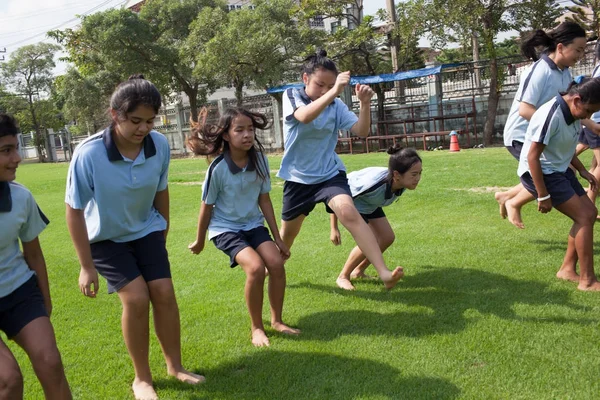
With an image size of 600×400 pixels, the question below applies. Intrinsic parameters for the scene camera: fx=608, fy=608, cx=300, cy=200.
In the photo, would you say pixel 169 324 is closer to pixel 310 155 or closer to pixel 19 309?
pixel 19 309

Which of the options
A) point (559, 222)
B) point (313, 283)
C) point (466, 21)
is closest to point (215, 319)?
point (313, 283)

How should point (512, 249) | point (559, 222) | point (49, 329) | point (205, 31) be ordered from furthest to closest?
point (205, 31) → point (559, 222) → point (512, 249) → point (49, 329)

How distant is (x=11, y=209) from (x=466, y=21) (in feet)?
59.4

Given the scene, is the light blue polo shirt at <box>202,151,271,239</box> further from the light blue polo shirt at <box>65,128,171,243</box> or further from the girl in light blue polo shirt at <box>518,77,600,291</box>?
the girl in light blue polo shirt at <box>518,77,600,291</box>

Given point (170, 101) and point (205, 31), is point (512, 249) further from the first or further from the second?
point (170, 101)

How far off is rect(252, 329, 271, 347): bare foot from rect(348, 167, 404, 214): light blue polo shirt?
1.45 meters

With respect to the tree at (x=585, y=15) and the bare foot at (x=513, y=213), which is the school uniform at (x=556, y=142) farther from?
the tree at (x=585, y=15)

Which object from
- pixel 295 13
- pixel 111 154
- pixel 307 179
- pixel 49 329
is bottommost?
pixel 49 329

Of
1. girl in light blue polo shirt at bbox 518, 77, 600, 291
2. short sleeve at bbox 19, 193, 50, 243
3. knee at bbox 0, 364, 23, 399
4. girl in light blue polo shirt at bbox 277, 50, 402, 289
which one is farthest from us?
girl in light blue polo shirt at bbox 277, 50, 402, 289

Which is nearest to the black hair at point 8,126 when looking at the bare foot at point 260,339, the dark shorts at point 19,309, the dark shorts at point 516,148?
the dark shorts at point 19,309

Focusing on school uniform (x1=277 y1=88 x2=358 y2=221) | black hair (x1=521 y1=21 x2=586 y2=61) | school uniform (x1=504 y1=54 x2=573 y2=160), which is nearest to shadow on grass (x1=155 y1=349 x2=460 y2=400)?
school uniform (x1=277 y1=88 x2=358 y2=221)

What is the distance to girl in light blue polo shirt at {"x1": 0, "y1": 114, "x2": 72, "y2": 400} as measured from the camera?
2.68 meters

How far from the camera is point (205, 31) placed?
26.8 meters

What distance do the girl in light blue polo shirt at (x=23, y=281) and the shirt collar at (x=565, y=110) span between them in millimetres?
3567
